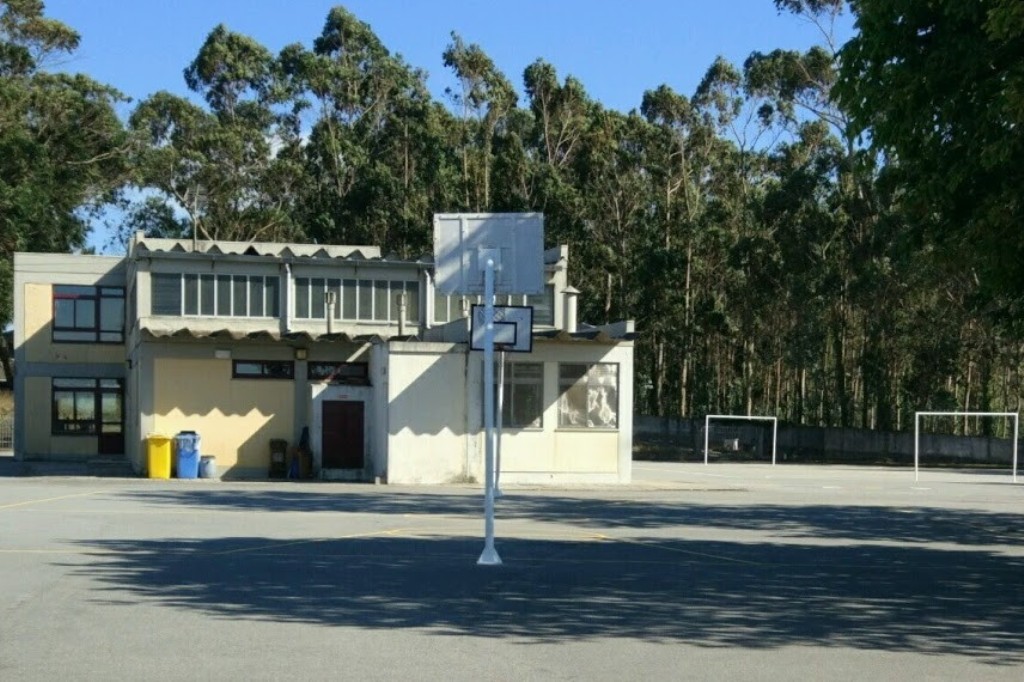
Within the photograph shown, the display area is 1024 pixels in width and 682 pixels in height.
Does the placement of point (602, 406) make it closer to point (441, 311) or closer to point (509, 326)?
point (441, 311)

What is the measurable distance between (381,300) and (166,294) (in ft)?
20.5

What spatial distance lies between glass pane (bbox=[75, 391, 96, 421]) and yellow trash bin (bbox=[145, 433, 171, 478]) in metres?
10.7

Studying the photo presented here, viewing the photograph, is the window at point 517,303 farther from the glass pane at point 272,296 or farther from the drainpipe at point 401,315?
the glass pane at point 272,296

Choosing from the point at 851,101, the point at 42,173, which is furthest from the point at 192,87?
the point at 851,101

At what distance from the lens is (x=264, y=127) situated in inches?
2968

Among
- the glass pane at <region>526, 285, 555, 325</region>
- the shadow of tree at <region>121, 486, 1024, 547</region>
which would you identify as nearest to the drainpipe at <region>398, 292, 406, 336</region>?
the glass pane at <region>526, 285, 555, 325</region>

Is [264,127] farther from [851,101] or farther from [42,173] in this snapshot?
[851,101]

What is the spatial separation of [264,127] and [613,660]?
6773 centimetres

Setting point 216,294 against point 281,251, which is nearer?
point 216,294

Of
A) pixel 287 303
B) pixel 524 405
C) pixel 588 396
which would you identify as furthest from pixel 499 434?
pixel 287 303

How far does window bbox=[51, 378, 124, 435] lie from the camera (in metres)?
45.9

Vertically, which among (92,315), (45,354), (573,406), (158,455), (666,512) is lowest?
(666,512)

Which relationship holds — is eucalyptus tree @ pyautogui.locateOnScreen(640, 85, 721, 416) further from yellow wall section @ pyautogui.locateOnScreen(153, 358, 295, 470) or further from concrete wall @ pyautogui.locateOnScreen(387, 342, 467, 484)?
concrete wall @ pyautogui.locateOnScreen(387, 342, 467, 484)

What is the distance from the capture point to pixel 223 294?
40.5m
